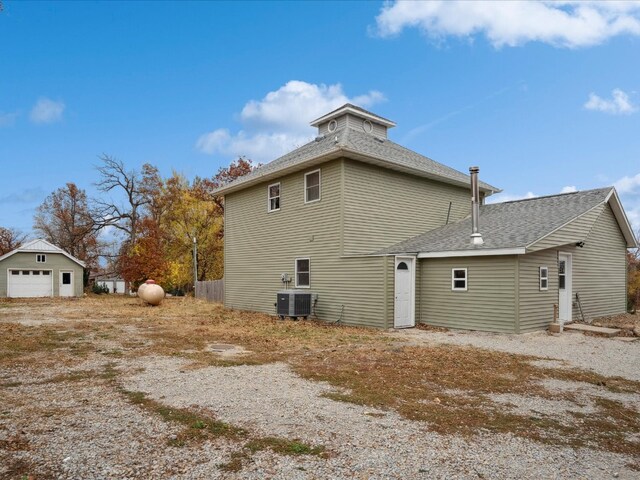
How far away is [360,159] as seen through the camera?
1530 centimetres

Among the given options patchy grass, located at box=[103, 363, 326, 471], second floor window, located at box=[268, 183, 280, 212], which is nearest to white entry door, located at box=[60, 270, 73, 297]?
second floor window, located at box=[268, 183, 280, 212]

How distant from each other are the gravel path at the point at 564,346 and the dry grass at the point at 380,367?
31.2 inches

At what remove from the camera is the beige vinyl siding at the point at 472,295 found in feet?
41.2

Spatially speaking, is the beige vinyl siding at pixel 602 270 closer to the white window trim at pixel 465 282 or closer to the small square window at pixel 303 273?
the white window trim at pixel 465 282

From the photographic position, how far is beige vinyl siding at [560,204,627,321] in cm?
1593

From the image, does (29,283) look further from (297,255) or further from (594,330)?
(594,330)

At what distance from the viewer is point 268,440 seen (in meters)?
4.37

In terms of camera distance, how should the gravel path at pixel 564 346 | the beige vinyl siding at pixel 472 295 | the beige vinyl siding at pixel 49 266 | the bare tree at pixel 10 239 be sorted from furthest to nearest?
the bare tree at pixel 10 239 < the beige vinyl siding at pixel 49 266 < the beige vinyl siding at pixel 472 295 < the gravel path at pixel 564 346

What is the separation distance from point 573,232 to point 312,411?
1241 cm

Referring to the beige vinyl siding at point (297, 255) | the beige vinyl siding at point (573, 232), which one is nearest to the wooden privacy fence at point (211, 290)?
the beige vinyl siding at point (297, 255)

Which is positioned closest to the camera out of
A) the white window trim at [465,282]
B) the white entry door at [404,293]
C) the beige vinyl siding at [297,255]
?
the white window trim at [465,282]

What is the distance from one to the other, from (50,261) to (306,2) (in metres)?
26.5

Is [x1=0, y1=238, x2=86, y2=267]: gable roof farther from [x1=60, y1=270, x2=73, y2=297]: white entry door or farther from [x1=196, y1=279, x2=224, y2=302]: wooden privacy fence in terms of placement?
[x1=196, y1=279, x2=224, y2=302]: wooden privacy fence

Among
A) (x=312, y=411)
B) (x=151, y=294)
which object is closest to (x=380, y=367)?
(x=312, y=411)
